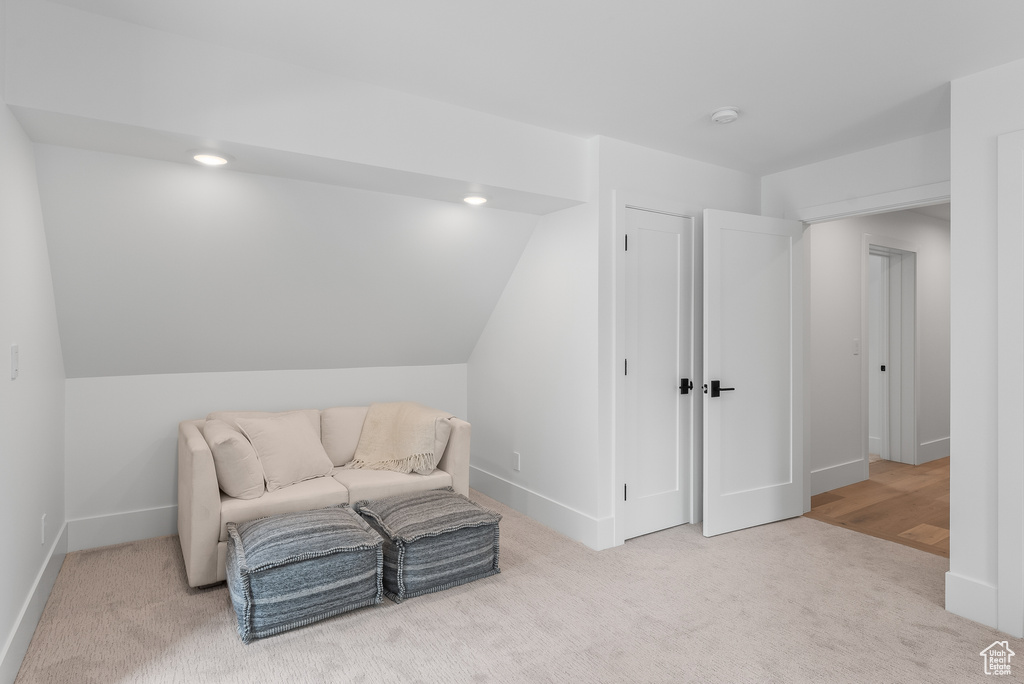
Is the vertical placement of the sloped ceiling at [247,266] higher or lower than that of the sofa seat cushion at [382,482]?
higher

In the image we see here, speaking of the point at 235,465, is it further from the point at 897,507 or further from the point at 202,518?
the point at 897,507

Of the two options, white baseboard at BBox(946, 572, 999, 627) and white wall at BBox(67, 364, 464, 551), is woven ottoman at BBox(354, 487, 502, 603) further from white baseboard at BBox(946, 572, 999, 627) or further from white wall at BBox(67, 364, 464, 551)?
white baseboard at BBox(946, 572, 999, 627)

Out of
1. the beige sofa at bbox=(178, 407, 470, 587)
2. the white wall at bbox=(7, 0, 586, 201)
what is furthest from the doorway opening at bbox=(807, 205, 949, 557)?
the white wall at bbox=(7, 0, 586, 201)

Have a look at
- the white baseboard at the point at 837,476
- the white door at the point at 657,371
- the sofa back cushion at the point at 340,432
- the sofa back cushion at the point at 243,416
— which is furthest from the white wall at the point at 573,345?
the white baseboard at the point at 837,476

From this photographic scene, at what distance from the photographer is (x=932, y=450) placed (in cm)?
562

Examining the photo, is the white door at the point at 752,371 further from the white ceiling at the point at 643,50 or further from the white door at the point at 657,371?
the white ceiling at the point at 643,50

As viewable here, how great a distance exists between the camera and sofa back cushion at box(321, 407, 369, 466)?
12.4 ft

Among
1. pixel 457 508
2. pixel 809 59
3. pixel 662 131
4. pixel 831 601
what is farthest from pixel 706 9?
pixel 831 601

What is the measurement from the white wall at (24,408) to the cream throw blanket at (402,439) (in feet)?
5.08

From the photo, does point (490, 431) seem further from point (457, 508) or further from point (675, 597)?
point (675, 597)

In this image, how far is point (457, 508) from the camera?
117 inches

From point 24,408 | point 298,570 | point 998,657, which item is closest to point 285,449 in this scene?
point 298,570

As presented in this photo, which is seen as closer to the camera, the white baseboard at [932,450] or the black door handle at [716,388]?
the black door handle at [716,388]

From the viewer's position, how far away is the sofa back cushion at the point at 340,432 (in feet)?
12.4
